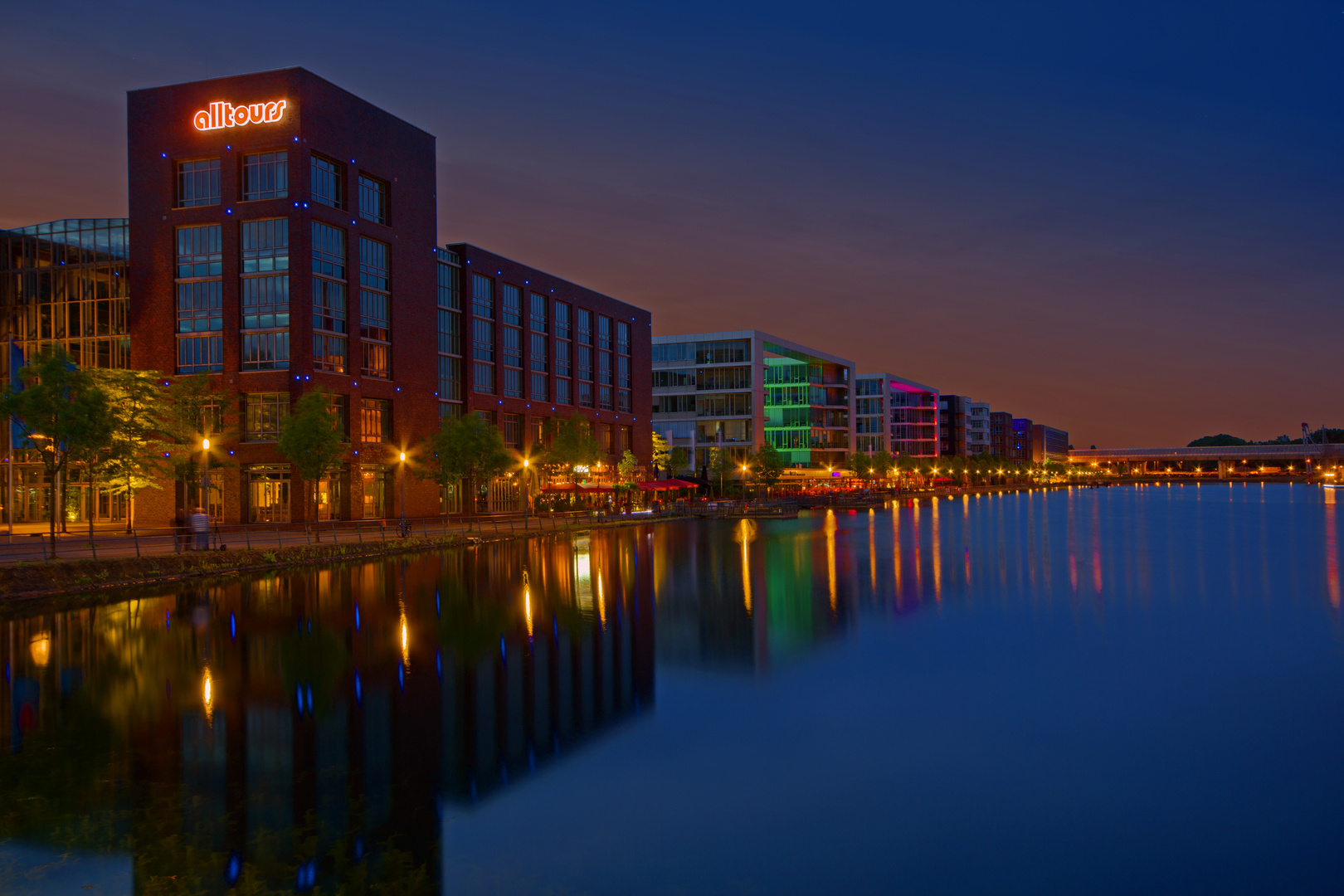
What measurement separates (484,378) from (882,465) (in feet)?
301

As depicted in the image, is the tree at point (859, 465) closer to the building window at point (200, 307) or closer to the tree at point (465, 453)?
the tree at point (465, 453)

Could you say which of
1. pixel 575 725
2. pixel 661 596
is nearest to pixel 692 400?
pixel 661 596

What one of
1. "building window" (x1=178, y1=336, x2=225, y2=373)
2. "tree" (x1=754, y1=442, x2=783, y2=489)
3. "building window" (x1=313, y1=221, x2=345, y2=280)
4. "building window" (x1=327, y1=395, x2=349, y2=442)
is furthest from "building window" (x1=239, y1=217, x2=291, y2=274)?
"tree" (x1=754, y1=442, x2=783, y2=489)

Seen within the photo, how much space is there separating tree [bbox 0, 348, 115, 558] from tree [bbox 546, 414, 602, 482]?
145 ft

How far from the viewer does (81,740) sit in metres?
14.0

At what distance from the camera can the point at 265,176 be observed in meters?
60.6

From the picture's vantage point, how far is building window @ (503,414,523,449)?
83.4 metres

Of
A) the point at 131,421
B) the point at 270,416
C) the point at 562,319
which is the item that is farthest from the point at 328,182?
the point at 562,319

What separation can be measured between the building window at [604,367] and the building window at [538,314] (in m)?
10.9

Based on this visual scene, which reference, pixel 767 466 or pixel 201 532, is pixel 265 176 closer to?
pixel 201 532

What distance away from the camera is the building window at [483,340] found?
259 ft

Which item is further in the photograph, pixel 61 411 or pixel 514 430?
pixel 514 430

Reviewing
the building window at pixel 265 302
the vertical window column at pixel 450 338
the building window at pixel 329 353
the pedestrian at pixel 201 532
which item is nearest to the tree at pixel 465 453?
the building window at pixel 329 353

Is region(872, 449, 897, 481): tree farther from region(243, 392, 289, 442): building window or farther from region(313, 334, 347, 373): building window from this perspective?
region(243, 392, 289, 442): building window
